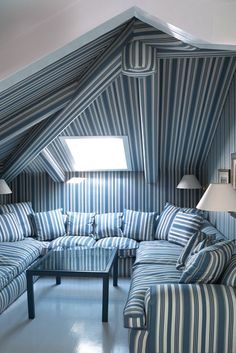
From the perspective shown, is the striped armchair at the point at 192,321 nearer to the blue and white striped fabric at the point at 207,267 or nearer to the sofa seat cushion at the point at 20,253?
the blue and white striped fabric at the point at 207,267

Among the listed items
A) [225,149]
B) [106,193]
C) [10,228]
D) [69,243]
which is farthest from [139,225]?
[10,228]

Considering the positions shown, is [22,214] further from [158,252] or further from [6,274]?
[158,252]

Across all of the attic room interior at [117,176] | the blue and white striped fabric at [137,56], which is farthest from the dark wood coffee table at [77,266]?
the blue and white striped fabric at [137,56]

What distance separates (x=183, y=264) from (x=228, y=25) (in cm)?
242

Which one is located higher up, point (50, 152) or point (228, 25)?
point (228, 25)

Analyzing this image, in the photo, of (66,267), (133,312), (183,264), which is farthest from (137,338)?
(66,267)

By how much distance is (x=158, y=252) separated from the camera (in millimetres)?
3920

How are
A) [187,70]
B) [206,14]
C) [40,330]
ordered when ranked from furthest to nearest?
1. [187,70]
2. [40,330]
3. [206,14]

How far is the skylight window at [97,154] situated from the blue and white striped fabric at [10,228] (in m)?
1.29

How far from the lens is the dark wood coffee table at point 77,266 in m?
3.25

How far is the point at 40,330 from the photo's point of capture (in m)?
3.02

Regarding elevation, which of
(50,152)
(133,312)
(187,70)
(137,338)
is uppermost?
(187,70)

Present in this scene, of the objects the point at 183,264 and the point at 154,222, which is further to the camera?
the point at 154,222

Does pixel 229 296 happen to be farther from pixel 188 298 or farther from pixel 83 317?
pixel 83 317
